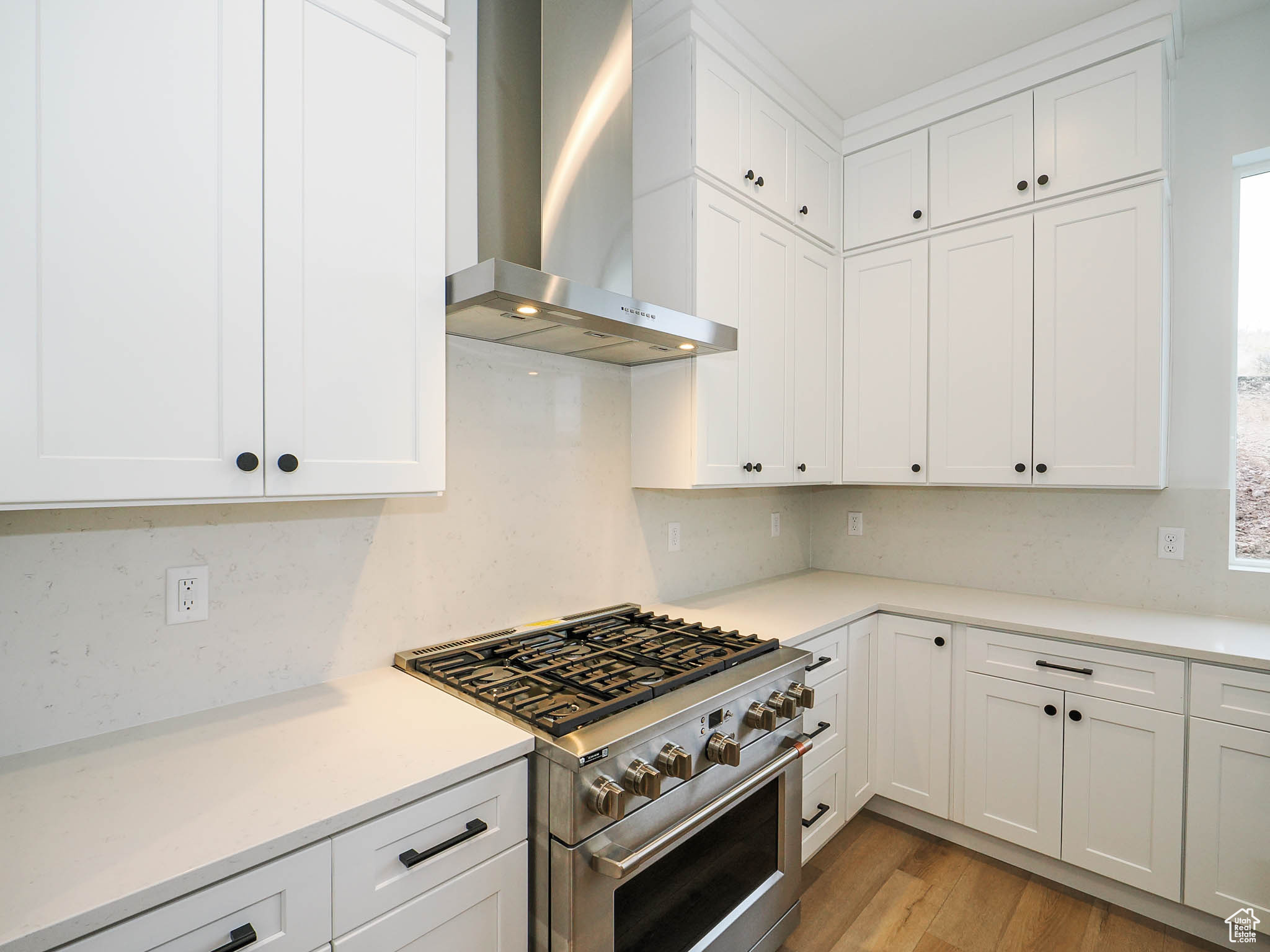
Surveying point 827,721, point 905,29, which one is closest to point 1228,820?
point 827,721

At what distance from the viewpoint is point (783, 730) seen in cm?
180

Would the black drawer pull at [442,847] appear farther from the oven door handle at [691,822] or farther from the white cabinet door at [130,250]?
the white cabinet door at [130,250]

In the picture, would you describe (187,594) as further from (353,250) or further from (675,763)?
(675,763)

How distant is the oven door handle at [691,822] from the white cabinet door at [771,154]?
188 centimetres

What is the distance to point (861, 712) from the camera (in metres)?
2.42

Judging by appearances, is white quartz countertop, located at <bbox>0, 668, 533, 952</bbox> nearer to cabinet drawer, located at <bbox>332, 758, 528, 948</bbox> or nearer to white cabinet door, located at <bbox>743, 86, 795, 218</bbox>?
cabinet drawer, located at <bbox>332, 758, 528, 948</bbox>

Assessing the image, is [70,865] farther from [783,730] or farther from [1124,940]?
[1124,940]

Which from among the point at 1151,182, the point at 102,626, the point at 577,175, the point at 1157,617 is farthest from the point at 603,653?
the point at 1151,182

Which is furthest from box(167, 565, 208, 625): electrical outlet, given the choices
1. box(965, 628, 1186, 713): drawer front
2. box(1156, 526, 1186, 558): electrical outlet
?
box(1156, 526, 1186, 558): electrical outlet

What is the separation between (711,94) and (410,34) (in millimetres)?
1098

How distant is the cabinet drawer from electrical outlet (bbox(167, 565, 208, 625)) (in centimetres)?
64

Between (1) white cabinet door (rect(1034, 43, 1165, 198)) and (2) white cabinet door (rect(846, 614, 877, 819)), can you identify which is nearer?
(1) white cabinet door (rect(1034, 43, 1165, 198))

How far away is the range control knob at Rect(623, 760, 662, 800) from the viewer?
4.17 ft

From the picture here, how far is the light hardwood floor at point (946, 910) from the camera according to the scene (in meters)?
1.90
